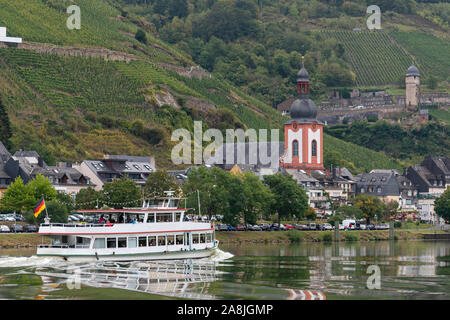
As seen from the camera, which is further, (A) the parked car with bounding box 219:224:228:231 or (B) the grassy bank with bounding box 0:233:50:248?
(A) the parked car with bounding box 219:224:228:231

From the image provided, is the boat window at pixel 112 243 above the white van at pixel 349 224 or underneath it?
underneath

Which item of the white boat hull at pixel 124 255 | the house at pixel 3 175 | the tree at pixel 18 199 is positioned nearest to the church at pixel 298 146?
the house at pixel 3 175

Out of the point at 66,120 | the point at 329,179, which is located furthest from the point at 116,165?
the point at 329,179

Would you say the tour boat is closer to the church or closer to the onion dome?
the church

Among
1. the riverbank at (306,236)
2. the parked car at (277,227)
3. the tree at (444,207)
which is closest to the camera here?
the riverbank at (306,236)

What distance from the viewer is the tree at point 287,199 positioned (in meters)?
122

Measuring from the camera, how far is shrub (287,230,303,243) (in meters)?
114

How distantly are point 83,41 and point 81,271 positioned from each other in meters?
124

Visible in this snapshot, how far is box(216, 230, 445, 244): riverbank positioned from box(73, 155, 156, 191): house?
23696 mm

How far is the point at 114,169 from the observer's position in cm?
13375

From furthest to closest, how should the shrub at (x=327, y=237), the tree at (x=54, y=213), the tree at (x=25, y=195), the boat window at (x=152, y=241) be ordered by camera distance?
1. the shrub at (x=327, y=237)
2. the tree at (x=25, y=195)
3. the tree at (x=54, y=213)
4. the boat window at (x=152, y=241)

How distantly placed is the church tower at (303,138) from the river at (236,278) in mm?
78628

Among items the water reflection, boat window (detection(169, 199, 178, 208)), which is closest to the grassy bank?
boat window (detection(169, 199, 178, 208))

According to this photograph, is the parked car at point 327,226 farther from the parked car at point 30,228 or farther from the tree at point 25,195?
the parked car at point 30,228
